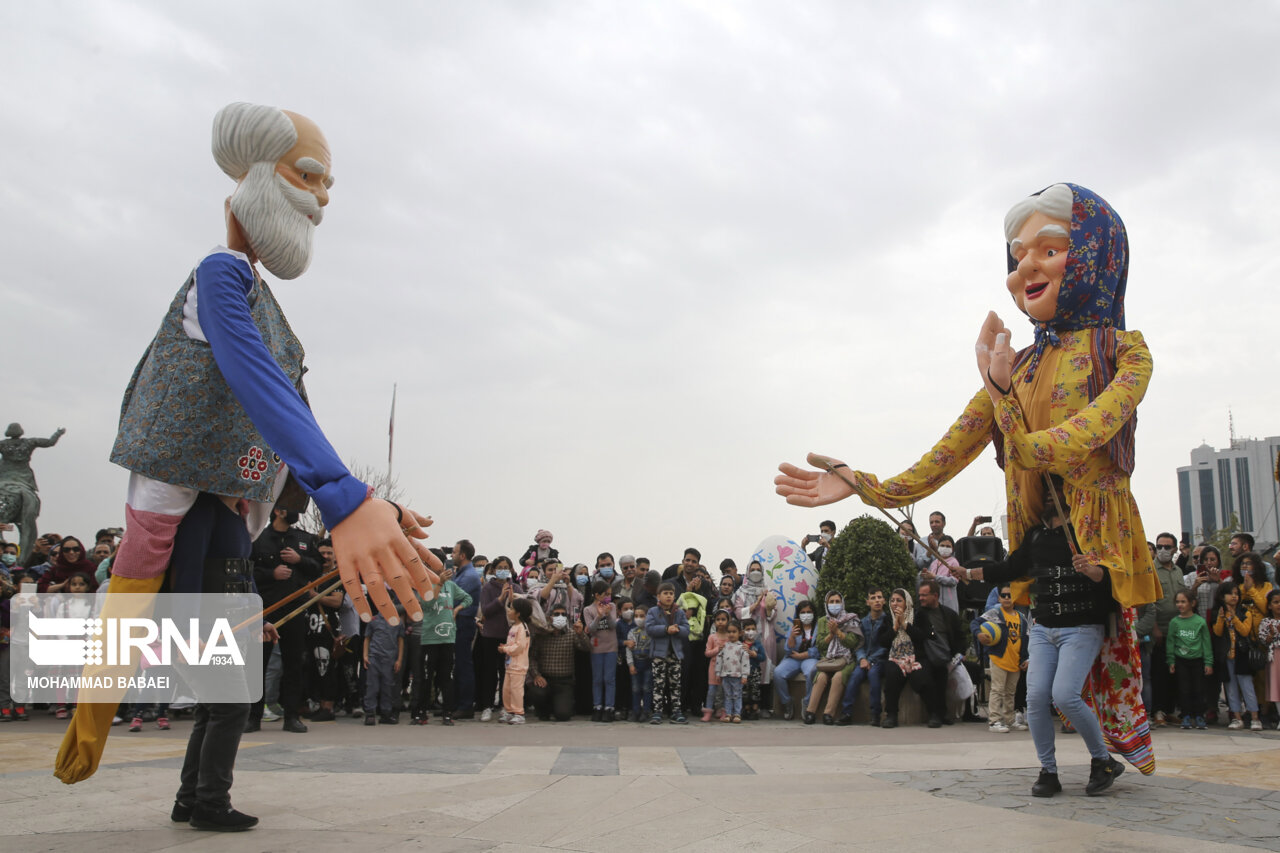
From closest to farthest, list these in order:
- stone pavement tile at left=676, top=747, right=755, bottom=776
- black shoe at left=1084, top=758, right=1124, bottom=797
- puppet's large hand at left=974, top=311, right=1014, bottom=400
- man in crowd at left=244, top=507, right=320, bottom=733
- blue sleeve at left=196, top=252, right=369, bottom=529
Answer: blue sleeve at left=196, top=252, right=369, bottom=529
puppet's large hand at left=974, top=311, right=1014, bottom=400
black shoe at left=1084, top=758, right=1124, bottom=797
stone pavement tile at left=676, top=747, right=755, bottom=776
man in crowd at left=244, top=507, right=320, bottom=733

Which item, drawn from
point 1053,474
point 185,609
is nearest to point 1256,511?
point 1053,474

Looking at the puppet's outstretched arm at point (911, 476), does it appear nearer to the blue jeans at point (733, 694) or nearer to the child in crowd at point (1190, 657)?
the child in crowd at point (1190, 657)

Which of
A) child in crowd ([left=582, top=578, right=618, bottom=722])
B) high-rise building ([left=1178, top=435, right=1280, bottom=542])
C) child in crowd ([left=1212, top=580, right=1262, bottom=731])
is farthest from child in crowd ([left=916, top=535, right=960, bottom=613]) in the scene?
high-rise building ([left=1178, top=435, right=1280, bottom=542])

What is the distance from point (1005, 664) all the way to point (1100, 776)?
15.5 ft

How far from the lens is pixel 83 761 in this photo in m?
2.94

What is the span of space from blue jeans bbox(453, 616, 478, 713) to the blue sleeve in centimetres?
700

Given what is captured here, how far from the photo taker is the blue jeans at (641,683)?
981 cm

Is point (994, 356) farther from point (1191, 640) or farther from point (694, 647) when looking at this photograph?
point (694, 647)

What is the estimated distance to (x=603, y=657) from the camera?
32.4ft

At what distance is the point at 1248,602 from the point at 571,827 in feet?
26.1

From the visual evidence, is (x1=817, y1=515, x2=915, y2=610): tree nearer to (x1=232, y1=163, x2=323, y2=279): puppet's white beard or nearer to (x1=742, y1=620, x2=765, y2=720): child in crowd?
(x1=742, y1=620, x2=765, y2=720): child in crowd

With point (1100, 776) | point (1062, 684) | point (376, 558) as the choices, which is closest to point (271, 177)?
point (376, 558)

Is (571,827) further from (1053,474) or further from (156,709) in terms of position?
(156,709)

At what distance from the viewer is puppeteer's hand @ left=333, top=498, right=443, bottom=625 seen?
7.84ft
